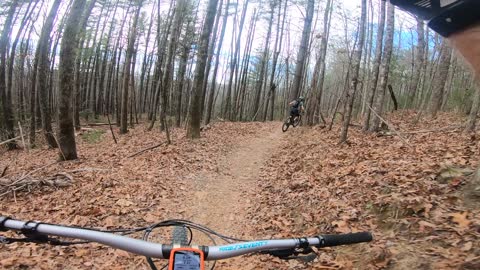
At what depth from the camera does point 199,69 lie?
45.2ft

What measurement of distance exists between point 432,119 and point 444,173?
12.6 m

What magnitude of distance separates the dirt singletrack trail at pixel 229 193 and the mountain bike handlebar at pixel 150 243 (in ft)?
11.0

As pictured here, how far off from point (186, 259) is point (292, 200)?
5.79 meters

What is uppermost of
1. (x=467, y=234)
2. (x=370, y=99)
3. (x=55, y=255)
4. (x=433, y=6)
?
(x=370, y=99)

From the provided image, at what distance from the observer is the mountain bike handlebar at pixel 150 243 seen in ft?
6.32

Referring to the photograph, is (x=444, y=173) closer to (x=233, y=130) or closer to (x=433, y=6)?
(x=433, y=6)

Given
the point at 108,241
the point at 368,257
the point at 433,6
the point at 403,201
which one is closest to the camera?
the point at 433,6

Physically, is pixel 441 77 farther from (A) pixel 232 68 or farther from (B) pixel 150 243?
(A) pixel 232 68

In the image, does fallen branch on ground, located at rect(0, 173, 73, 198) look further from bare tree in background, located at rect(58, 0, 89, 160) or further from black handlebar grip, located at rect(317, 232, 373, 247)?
black handlebar grip, located at rect(317, 232, 373, 247)

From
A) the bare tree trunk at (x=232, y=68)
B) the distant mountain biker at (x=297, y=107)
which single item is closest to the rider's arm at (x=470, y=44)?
the distant mountain biker at (x=297, y=107)

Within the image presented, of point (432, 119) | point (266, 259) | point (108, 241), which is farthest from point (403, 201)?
point (432, 119)

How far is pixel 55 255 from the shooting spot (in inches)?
213

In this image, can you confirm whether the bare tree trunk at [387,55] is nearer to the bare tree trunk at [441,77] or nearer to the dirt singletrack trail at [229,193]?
the bare tree trunk at [441,77]

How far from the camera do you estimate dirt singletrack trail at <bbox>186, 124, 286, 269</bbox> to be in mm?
6930
